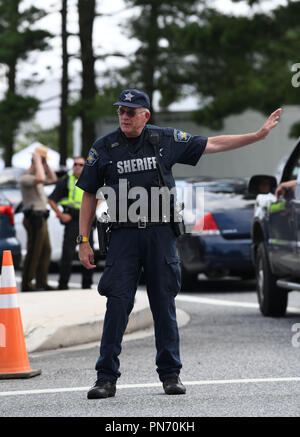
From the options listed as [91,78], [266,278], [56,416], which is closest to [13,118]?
[91,78]

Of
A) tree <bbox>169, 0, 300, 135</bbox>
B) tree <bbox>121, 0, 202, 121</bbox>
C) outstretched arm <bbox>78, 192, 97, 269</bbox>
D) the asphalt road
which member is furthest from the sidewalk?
tree <bbox>121, 0, 202, 121</bbox>

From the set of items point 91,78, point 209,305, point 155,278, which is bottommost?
point 209,305

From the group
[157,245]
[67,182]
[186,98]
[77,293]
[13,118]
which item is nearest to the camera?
[157,245]

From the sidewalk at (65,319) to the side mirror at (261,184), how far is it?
5.23 feet

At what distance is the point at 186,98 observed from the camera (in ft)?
140

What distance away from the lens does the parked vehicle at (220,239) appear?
1455cm

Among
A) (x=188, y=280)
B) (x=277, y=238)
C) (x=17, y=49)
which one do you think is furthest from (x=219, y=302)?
(x=17, y=49)

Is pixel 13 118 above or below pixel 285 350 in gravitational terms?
above

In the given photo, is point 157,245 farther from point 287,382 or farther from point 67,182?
point 67,182

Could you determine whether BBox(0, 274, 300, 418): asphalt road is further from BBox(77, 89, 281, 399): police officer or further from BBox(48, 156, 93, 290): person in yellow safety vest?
BBox(48, 156, 93, 290): person in yellow safety vest

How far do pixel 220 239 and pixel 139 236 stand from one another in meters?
7.77

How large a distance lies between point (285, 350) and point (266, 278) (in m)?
2.62

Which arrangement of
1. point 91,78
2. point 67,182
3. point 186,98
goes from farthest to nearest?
point 186,98
point 91,78
point 67,182
